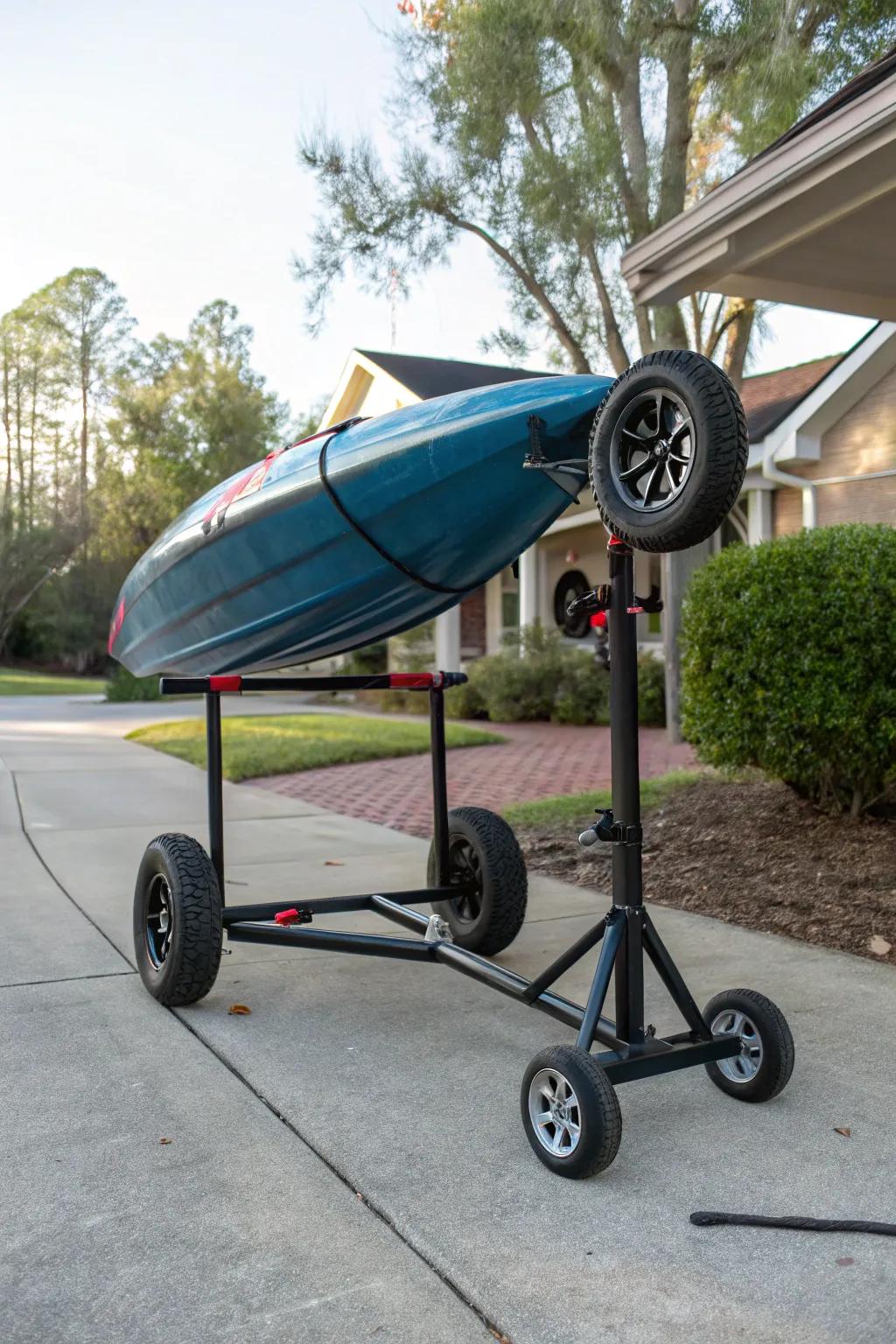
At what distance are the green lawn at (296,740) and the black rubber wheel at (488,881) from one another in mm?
5091

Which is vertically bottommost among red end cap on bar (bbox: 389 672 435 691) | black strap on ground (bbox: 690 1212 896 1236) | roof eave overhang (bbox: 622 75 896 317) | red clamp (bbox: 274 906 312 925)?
black strap on ground (bbox: 690 1212 896 1236)

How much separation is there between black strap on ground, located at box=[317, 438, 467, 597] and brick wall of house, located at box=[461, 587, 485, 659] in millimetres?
18851

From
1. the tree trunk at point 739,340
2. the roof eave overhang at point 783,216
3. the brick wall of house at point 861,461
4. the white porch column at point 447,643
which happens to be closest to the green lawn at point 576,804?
the roof eave overhang at point 783,216

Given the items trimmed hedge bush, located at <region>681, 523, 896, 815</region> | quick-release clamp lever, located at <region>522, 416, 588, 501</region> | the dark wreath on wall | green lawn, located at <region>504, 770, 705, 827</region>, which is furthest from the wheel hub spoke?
the dark wreath on wall

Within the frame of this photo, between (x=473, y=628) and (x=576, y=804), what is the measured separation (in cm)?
1542

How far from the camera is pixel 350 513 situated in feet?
13.0

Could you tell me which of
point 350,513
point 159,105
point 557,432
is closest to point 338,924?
point 350,513

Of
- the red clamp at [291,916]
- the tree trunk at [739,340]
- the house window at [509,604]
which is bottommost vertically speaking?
the red clamp at [291,916]

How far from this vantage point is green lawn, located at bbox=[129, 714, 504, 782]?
36.4 feet

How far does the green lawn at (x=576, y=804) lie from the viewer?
7602mm

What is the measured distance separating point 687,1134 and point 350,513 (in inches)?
90.1

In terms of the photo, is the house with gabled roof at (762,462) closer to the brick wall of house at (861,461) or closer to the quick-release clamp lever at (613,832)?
the brick wall of house at (861,461)

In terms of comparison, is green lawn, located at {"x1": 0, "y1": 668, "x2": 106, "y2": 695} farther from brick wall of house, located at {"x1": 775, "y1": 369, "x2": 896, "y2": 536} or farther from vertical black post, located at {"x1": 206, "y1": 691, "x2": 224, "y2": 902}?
vertical black post, located at {"x1": 206, "y1": 691, "x2": 224, "y2": 902}

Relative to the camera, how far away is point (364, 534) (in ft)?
13.0
